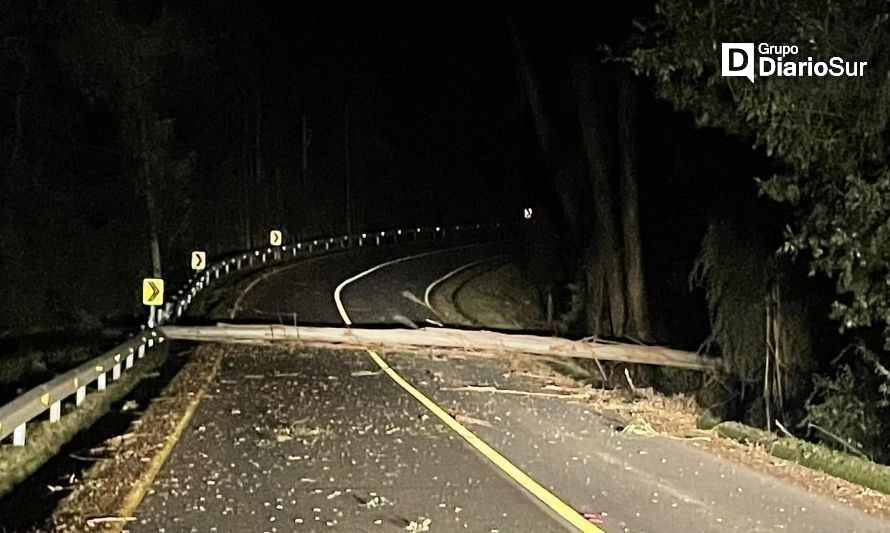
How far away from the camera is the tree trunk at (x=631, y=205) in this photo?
82.6ft

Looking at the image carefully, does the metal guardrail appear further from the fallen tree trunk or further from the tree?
the tree

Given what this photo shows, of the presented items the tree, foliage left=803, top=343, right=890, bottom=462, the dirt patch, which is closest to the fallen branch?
foliage left=803, top=343, right=890, bottom=462

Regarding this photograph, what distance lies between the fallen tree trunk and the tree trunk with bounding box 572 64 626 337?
6.01 metres

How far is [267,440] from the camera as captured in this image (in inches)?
491

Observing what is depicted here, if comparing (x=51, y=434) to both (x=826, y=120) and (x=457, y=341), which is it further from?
(x=826, y=120)

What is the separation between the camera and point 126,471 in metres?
10.5

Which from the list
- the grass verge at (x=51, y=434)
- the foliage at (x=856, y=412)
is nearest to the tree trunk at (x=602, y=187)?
the foliage at (x=856, y=412)

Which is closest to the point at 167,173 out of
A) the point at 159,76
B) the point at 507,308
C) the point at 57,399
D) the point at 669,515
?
the point at 159,76

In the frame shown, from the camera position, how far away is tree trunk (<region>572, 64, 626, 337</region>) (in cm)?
2623

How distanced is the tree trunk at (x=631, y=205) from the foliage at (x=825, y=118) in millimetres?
11871

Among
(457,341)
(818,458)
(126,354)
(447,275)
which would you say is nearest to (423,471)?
(818,458)

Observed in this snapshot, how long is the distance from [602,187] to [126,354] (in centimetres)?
1282

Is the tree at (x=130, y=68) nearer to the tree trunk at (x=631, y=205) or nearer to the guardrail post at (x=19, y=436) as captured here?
the tree trunk at (x=631, y=205)

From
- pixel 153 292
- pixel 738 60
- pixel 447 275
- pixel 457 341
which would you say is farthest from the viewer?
pixel 447 275
